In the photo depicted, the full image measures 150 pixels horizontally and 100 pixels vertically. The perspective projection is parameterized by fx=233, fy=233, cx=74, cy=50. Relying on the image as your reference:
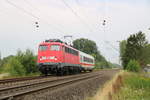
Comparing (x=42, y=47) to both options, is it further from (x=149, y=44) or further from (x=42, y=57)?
(x=149, y=44)

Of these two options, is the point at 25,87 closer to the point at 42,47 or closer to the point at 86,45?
the point at 42,47

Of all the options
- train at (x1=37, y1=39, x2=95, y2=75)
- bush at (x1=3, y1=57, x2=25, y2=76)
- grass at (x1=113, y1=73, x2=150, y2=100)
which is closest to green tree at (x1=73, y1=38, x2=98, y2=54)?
bush at (x1=3, y1=57, x2=25, y2=76)

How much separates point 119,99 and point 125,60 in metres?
43.6

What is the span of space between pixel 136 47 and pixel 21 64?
29.5m

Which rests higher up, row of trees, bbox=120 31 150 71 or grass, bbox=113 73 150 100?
row of trees, bbox=120 31 150 71

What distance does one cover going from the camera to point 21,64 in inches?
1049

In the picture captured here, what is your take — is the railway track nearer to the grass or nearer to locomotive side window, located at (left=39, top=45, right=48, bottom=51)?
the grass

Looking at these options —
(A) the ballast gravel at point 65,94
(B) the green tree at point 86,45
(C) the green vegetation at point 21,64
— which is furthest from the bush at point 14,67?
(B) the green tree at point 86,45

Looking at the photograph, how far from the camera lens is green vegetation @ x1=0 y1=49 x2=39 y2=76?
83.1 feet

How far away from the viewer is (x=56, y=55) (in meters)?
22.9

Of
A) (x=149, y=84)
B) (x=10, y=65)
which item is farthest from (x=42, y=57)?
(x=149, y=84)

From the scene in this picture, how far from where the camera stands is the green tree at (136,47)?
4794cm

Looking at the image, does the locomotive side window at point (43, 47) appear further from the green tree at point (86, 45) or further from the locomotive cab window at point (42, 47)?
the green tree at point (86, 45)

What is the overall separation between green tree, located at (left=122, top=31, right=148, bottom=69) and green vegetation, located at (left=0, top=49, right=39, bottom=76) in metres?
25.3
